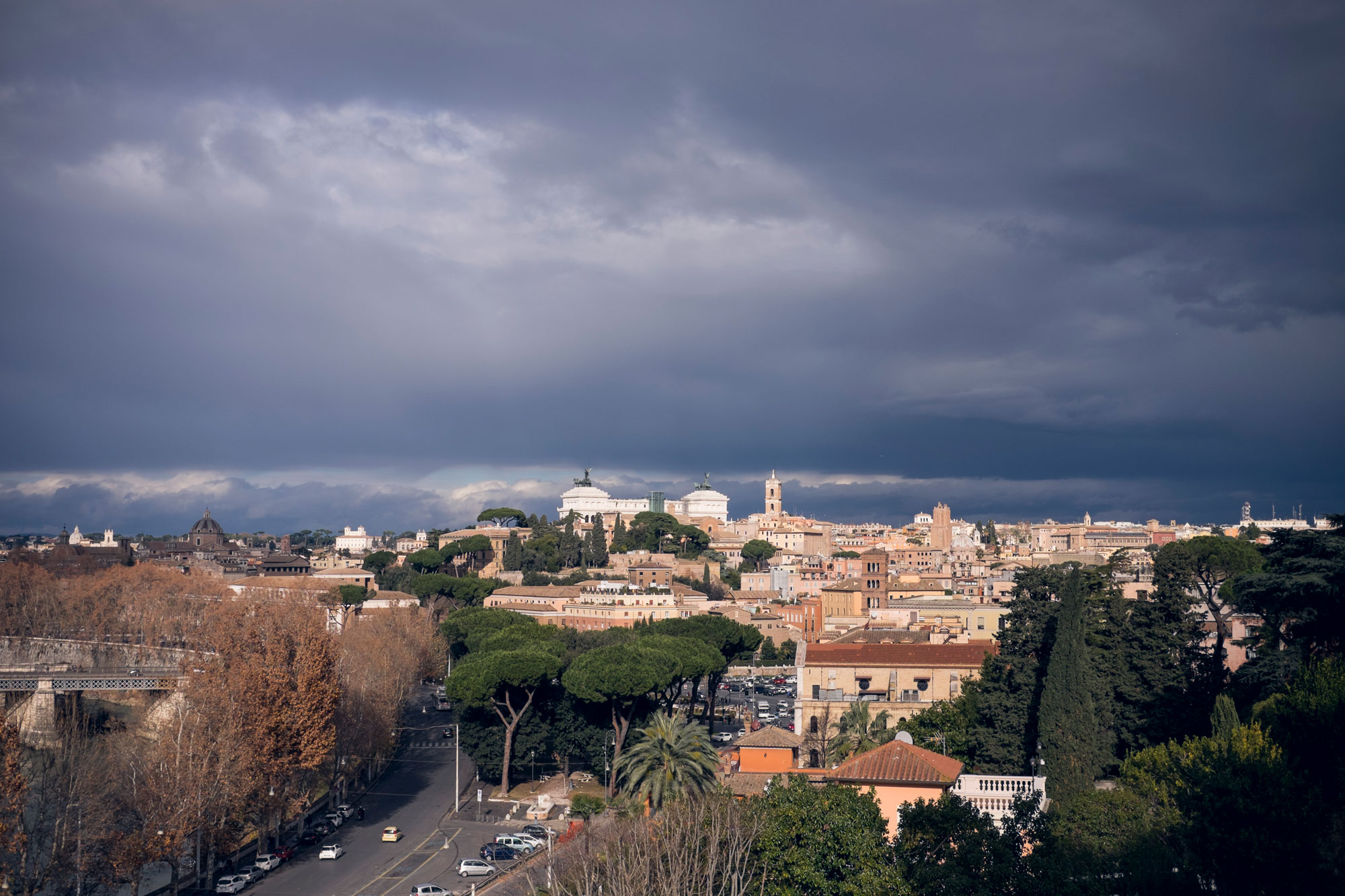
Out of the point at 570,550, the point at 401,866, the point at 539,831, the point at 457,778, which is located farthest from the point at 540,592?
the point at 401,866

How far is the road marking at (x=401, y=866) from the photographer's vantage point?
31875 millimetres

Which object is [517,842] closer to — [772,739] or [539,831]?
[539,831]

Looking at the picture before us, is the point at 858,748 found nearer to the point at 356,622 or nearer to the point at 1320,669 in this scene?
the point at 1320,669

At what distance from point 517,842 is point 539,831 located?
7.46 ft

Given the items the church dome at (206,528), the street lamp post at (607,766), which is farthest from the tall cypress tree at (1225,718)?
the church dome at (206,528)

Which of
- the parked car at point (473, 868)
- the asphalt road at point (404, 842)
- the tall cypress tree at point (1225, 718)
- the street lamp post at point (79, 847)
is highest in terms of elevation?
the tall cypress tree at point (1225, 718)

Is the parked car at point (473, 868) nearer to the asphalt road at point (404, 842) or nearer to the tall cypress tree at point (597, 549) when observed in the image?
the asphalt road at point (404, 842)

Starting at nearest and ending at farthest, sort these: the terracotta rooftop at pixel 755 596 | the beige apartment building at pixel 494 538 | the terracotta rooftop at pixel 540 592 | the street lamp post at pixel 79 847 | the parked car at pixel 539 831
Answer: the street lamp post at pixel 79 847
the parked car at pixel 539 831
the terracotta rooftop at pixel 540 592
the terracotta rooftop at pixel 755 596
the beige apartment building at pixel 494 538

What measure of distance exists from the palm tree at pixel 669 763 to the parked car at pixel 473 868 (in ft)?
16.6

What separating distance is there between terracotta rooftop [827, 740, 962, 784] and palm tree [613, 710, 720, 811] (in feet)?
17.2

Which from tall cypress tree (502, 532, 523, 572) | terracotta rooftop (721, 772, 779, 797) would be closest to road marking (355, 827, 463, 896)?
terracotta rooftop (721, 772, 779, 797)

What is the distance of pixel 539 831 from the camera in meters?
38.9

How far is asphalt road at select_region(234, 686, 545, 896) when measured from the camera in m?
32.8

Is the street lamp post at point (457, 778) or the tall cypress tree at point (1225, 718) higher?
the tall cypress tree at point (1225, 718)
